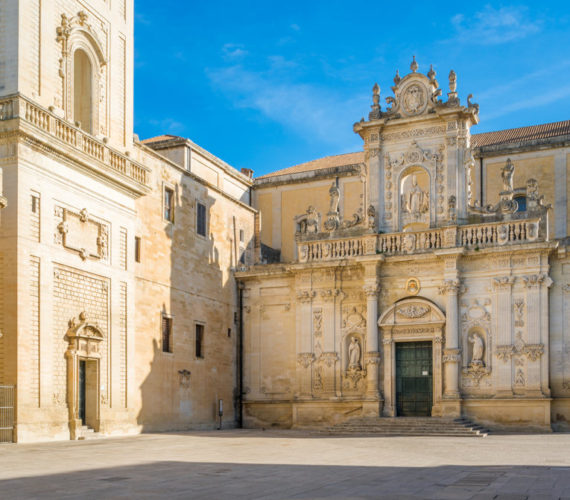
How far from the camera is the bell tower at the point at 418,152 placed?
31.8 metres

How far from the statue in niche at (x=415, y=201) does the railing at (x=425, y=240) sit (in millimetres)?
1125

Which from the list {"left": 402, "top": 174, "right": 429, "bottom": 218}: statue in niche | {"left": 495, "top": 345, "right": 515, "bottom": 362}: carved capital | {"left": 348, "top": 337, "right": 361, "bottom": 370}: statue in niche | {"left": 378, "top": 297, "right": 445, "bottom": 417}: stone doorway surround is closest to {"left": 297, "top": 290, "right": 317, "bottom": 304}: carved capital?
{"left": 348, "top": 337, "right": 361, "bottom": 370}: statue in niche

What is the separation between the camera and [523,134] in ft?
130

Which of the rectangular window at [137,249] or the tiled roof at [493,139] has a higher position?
the tiled roof at [493,139]

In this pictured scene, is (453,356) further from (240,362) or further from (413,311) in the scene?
(240,362)

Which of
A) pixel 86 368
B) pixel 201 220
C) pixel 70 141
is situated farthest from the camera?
pixel 201 220

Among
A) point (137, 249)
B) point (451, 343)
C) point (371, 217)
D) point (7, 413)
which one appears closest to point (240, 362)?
point (371, 217)

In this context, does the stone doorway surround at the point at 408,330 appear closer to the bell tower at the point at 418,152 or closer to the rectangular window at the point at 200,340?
the bell tower at the point at 418,152

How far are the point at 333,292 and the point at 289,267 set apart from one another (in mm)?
2202

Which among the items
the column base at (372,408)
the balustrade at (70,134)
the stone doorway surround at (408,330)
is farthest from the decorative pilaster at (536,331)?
the balustrade at (70,134)

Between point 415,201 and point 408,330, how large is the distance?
5246 mm

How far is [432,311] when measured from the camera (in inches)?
1222

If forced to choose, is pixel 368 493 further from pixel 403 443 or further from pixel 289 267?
pixel 289 267

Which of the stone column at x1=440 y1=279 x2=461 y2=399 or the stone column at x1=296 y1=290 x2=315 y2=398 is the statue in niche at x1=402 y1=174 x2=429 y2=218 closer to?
the stone column at x1=440 y1=279 x2=461 y2=399
